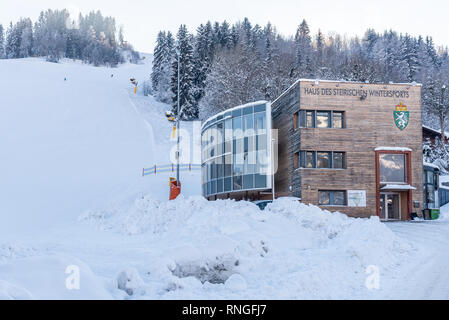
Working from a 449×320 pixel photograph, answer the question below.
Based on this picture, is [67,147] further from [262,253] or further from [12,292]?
[12,292]

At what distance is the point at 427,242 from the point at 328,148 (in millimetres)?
11413

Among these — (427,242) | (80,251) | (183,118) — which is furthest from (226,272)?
(183,118)

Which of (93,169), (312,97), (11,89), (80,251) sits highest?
(11,89)

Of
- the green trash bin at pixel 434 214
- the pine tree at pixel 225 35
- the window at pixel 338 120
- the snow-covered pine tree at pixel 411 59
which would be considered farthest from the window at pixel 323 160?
the snow-covered pine tree at pixel 411 59

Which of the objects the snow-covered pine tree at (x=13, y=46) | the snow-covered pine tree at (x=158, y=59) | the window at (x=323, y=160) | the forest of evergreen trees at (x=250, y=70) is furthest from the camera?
the snow-covered pine tree at (x=13, y=46)

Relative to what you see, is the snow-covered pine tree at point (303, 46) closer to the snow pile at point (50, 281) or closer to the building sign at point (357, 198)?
the building sign at point (357, 198)

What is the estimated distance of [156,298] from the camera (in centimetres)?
801

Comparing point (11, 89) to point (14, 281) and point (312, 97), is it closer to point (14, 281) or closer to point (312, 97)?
point (312, 97)

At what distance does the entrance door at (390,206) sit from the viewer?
92.1 feet

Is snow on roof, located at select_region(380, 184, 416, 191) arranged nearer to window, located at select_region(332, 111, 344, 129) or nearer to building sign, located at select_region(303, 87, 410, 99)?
window, located at select_region(332, 111, 344, 129)

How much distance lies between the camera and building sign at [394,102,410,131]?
1075 inches

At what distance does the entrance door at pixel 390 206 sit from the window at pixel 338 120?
516 cm

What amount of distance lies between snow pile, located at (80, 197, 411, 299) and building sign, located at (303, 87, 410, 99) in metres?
9.19
